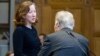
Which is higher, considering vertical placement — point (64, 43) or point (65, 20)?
point (65, 20)

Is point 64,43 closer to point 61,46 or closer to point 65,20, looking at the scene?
point 61,46

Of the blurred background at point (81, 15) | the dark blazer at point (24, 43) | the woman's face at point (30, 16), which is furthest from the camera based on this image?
the blurred background at point (81, 15)

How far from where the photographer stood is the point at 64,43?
2.78 metres

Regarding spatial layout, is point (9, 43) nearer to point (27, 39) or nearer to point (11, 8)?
point (11, 8)

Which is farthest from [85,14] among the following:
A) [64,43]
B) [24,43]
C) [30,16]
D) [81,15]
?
[64,43]

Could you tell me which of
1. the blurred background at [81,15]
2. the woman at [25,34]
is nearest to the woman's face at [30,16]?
the woman at [25,34]

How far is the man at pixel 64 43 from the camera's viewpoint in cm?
278

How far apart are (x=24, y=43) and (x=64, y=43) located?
469 millimetres

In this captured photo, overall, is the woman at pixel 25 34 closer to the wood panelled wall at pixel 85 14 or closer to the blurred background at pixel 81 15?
the blurred background at pixel 81 15

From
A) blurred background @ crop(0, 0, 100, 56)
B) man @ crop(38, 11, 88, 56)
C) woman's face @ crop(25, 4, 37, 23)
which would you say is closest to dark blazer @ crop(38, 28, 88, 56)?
man @ crop(38, 11, 88, 56)

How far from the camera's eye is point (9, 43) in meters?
5.22

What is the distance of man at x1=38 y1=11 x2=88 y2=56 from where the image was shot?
278cm

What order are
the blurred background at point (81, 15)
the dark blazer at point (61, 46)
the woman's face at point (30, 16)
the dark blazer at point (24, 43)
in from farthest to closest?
1. the blurred background at point (81, 15)
2. the woman's face at point (30, 16)
3. the dark blazer at point (24, 43)
4. the dark blazer at point (61, 46)

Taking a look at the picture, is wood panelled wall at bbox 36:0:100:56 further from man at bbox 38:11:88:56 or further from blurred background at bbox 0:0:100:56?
man at bbox 38:11:88:56
